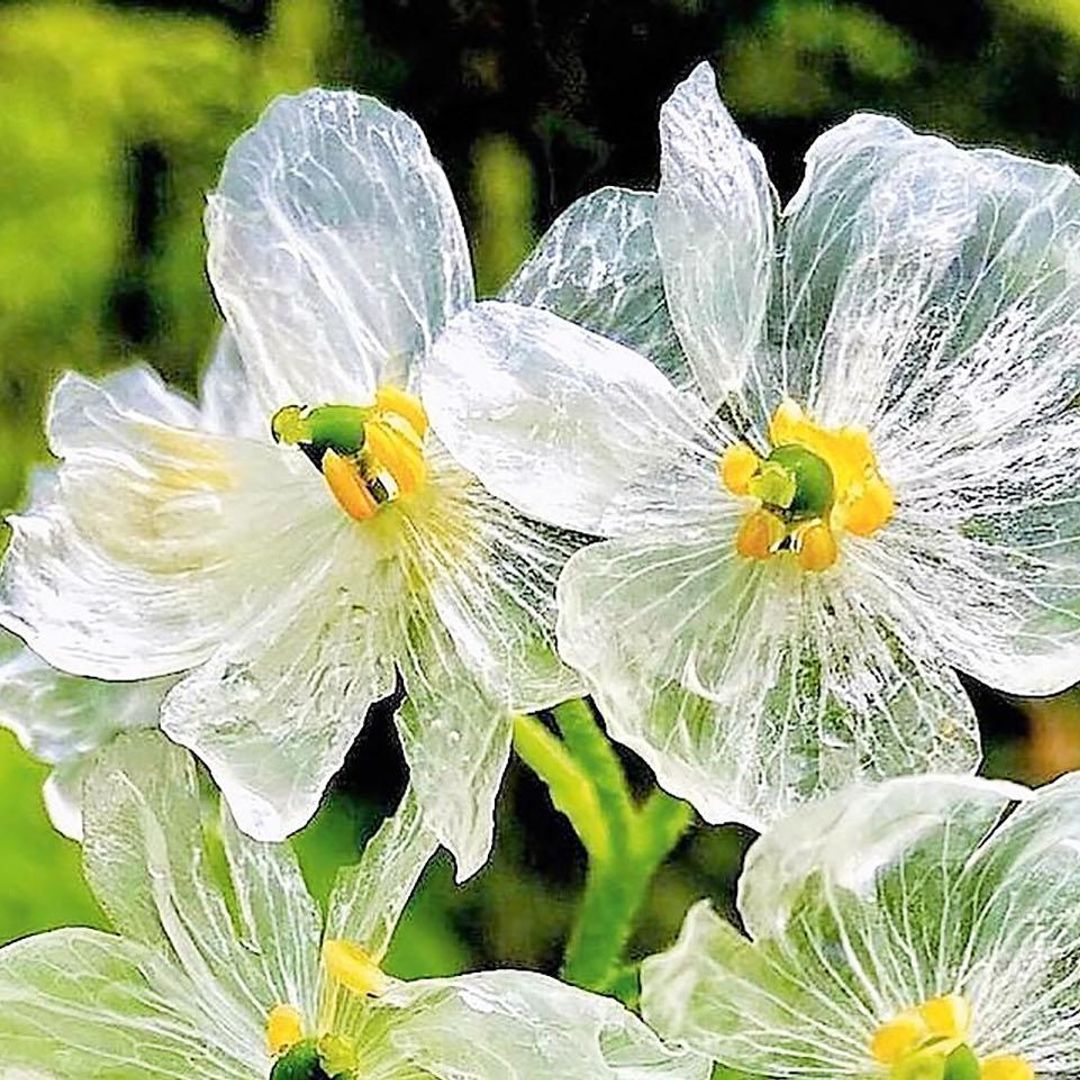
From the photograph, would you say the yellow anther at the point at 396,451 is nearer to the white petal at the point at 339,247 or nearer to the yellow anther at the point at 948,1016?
Result: the white petal at the point at 339,247

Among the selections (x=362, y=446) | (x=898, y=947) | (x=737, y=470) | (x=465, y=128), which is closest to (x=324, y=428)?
(x=362, y=446)

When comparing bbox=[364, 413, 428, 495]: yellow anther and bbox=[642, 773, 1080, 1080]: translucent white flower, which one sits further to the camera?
bbox=[364, 413, 428, 495]: yellow anther

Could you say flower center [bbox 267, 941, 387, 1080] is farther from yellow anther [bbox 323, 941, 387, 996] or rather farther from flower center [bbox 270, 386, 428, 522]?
flower center [bbox 270, 386, 428, 522]

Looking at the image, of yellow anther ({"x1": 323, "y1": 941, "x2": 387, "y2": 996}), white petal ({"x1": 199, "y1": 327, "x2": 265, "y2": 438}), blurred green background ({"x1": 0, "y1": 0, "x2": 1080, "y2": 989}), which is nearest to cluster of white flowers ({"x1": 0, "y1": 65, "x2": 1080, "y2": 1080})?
yellow anther ({"x1": 323, "y1": 941, "x2": 387, "y2": 996})

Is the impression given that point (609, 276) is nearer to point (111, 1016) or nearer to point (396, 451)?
point (396, 451)

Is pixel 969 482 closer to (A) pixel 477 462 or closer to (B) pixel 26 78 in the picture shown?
(A) pixel 477 462

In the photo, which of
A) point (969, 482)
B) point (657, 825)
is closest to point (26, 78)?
point (657, 825)

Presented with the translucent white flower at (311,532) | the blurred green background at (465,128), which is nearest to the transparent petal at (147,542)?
the translucent white flower at (311,532)
